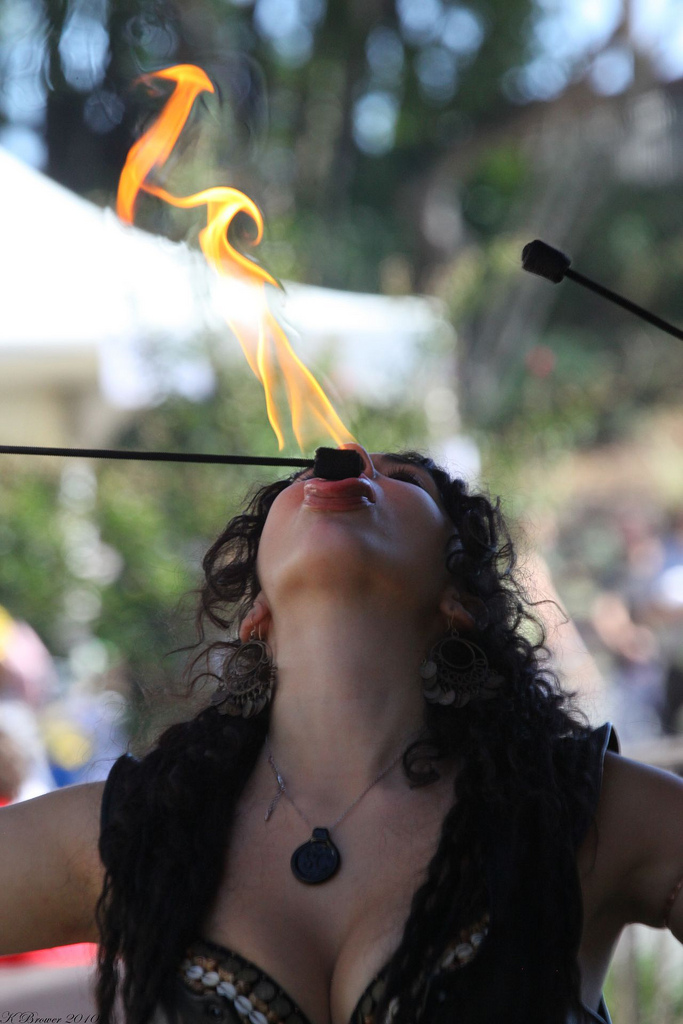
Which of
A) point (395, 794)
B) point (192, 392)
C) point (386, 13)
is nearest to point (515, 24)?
point (386, 13)

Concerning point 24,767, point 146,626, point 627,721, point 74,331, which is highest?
point 74,331

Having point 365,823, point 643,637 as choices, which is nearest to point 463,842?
point 365,823

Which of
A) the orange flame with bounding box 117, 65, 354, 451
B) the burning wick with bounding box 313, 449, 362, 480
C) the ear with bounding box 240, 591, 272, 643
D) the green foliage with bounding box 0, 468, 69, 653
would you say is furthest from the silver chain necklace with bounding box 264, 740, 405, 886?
the green foliage with bounding box 0, 468, 69, 653

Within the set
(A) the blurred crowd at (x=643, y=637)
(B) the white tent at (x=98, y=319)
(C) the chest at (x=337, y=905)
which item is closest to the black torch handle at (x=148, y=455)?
(C) the chest at (x=337, y=905)

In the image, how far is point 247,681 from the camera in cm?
137

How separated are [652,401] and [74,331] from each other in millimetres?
6953

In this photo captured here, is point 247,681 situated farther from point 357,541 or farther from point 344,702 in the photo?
point 357,541

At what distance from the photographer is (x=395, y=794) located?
4.09 feet

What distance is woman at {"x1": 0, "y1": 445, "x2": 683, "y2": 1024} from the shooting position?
44.3 inches

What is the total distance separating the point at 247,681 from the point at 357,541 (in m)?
0.26

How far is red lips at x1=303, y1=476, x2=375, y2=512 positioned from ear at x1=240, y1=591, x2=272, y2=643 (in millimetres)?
172

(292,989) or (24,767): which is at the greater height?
(24,767)

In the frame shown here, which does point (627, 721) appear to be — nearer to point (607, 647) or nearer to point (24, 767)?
point (607, 647)

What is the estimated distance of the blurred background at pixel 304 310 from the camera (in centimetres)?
405
